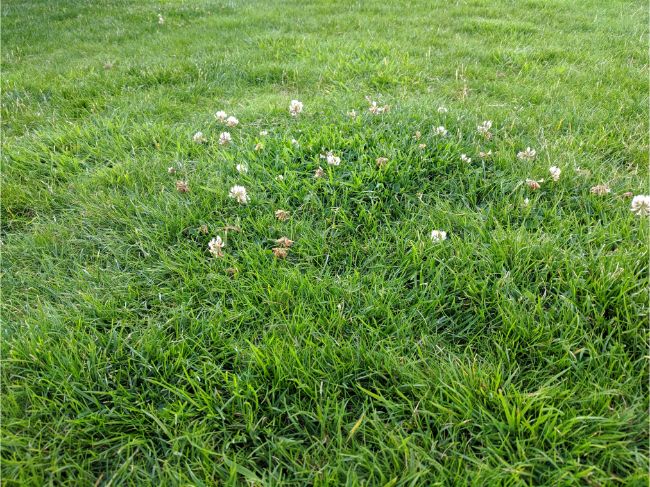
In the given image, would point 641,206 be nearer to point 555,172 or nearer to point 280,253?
point 555,172

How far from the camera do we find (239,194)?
2.76 m

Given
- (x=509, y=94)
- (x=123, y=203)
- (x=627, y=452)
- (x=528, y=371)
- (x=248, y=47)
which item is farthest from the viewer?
(x=248, y=47)

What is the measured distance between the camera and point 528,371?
5.82 feet

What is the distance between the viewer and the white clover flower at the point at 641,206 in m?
2.38

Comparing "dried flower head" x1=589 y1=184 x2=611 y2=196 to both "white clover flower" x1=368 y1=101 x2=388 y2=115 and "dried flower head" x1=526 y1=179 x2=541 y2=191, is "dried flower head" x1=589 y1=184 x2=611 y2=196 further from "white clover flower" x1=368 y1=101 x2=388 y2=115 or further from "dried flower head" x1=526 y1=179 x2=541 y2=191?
"white clover flower" x1=368 y1=101 x2=388 y2=115

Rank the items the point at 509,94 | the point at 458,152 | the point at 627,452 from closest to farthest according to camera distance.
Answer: the point at 627,452 < the point at 458,152 < the point at 509,94

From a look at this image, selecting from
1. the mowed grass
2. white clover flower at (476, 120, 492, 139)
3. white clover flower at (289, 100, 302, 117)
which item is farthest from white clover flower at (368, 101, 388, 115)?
white clover flower at (476, 120, 492, 139)

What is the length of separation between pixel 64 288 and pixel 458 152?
2.59m

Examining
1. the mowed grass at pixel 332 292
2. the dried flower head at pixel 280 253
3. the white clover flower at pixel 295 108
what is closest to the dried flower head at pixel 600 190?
the mowed grass at pixel 332 292

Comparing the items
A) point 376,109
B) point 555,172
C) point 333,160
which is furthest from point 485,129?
point 333,160

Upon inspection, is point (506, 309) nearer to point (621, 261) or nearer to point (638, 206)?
point (621, 261)

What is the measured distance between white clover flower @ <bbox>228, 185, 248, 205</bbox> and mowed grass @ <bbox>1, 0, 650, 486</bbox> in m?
0.05

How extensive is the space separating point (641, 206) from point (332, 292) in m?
1.76

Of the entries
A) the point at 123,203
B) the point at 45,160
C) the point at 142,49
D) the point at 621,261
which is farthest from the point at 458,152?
the point at 142,49
